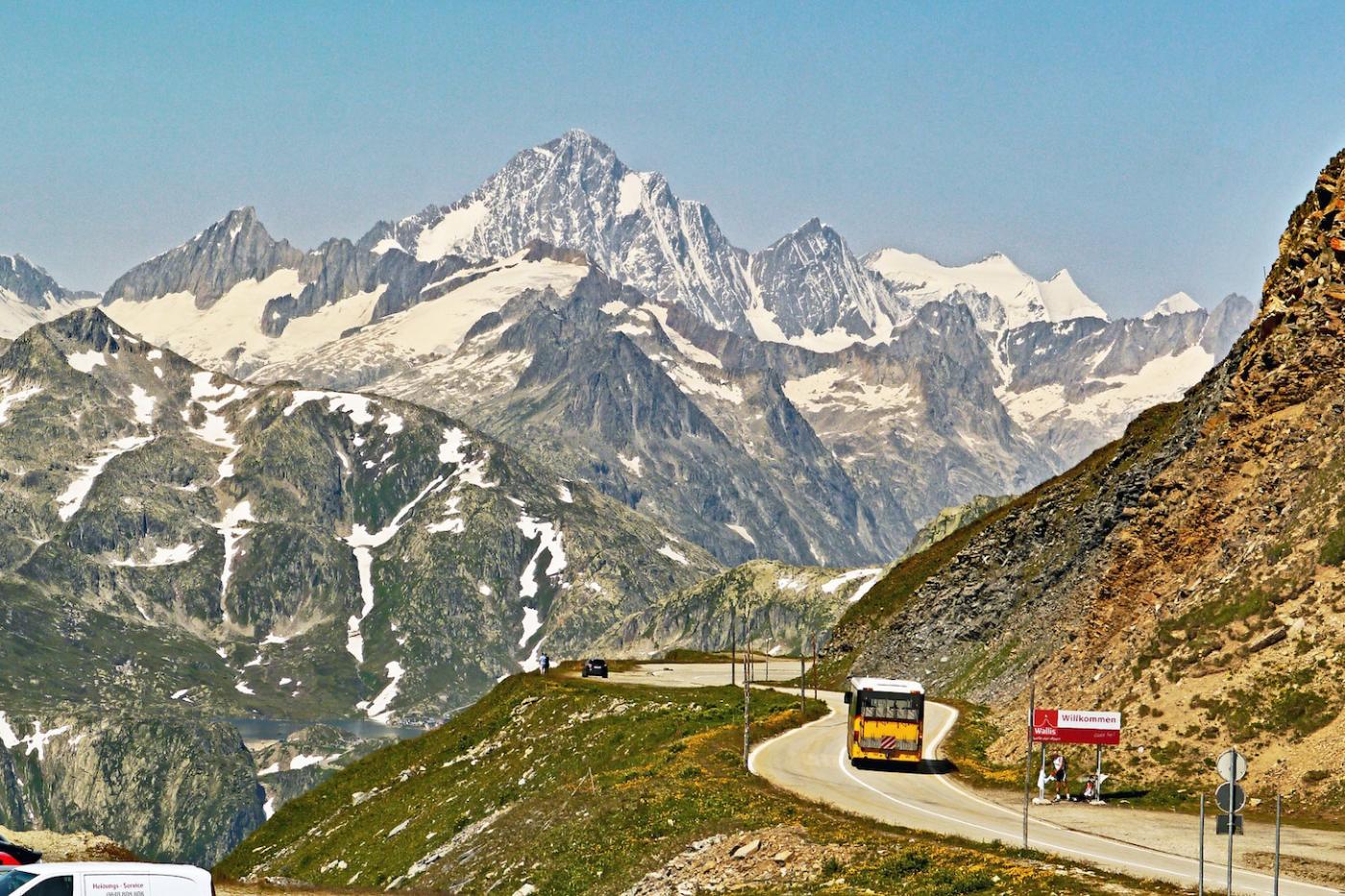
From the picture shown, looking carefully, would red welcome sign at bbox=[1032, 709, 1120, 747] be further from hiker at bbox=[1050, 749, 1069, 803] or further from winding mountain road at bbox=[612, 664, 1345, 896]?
winding mountain road at bbox=[612, 664, 1345, 896]

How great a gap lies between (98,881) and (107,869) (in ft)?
1.35

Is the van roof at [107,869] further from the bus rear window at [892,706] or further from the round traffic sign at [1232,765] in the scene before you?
the bus rear window at [892,706]

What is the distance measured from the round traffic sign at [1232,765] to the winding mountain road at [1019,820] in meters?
7.02

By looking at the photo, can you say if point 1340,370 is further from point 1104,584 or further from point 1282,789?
point 1282,789

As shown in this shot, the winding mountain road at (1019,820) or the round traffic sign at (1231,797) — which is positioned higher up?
the round traffic sign at (1231,797)

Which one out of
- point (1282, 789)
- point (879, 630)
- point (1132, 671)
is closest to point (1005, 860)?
point (1282, 789)

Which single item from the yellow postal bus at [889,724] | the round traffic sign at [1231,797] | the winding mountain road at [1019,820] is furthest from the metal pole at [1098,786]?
the round traffic sign at [1231,797]

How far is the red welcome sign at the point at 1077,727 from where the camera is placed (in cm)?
6675

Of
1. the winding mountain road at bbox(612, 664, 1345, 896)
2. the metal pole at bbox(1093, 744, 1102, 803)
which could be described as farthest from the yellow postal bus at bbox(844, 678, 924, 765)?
the metal pole at bbox(1093, 744, 1102, 803)

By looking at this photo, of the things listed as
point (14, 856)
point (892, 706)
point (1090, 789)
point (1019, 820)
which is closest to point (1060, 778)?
point (1090, 789)

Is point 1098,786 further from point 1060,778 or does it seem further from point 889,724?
point 889,724

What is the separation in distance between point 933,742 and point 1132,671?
50.3ft

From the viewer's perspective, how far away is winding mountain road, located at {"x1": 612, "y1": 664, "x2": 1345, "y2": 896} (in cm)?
5031

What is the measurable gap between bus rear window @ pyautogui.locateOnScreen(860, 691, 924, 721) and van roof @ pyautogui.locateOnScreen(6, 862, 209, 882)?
4576cm
